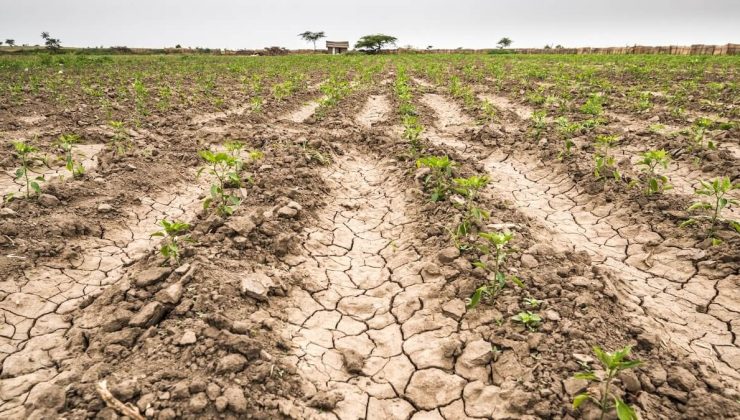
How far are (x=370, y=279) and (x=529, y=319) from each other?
1327mm

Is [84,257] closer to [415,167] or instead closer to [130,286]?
[130,286]

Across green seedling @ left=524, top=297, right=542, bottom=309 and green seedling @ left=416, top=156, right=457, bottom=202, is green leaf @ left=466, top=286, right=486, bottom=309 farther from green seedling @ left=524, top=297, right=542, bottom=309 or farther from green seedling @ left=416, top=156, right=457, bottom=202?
green seedling @ left=416, top=156, right=457, bottom=202

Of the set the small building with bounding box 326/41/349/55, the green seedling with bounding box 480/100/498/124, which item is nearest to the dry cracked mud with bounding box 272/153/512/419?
the green seedling with bounding box 480/100/498/124

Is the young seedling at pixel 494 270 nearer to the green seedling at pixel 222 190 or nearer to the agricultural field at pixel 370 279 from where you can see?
the agricultural field at pixel 370 279

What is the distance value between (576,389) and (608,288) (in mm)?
1047

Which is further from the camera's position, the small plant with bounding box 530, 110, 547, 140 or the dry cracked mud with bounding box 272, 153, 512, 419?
the small plant with bounding box 530, 110, 547, 140

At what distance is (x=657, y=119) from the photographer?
7.10m

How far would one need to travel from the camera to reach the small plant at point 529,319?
7.99ft

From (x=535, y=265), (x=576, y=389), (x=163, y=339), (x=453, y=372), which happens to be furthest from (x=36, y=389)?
(x=535, y=265)

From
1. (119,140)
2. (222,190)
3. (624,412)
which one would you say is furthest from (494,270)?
(119,140)

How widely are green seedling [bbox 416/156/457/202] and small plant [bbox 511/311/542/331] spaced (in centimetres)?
181

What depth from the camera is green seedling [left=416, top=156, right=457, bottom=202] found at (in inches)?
162

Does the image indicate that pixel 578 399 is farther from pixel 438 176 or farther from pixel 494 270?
pixel 438 176

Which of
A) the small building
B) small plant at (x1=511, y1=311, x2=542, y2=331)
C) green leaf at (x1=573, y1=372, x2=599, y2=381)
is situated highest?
the small building
